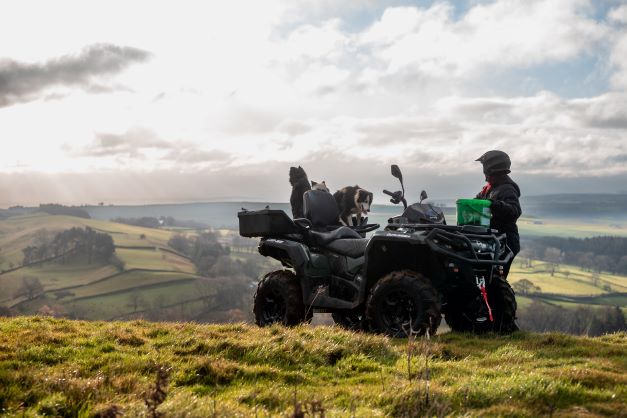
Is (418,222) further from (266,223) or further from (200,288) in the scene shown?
(200,288)

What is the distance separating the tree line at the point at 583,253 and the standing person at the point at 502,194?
139698 mm

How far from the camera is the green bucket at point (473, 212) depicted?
9680mm

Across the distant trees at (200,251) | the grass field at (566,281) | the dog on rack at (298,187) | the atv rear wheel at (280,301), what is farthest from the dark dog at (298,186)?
the distant trees at (200,251)

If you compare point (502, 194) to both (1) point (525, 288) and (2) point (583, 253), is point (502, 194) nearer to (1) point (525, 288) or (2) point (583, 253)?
(1) point (525, 288)

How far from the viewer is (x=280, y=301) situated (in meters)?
11.8

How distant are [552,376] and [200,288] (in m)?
96.7

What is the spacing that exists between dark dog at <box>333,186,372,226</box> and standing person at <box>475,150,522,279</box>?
3426 millimetres

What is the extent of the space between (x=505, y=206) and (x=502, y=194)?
43cm

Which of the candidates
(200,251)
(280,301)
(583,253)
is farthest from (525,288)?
(280,301)

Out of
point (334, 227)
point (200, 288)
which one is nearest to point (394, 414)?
point (334, 227)

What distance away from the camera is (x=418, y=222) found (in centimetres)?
1013

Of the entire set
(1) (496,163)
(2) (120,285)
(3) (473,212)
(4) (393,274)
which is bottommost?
(2) (120,285)

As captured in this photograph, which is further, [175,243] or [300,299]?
[175,243]

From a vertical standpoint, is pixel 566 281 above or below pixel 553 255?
below
